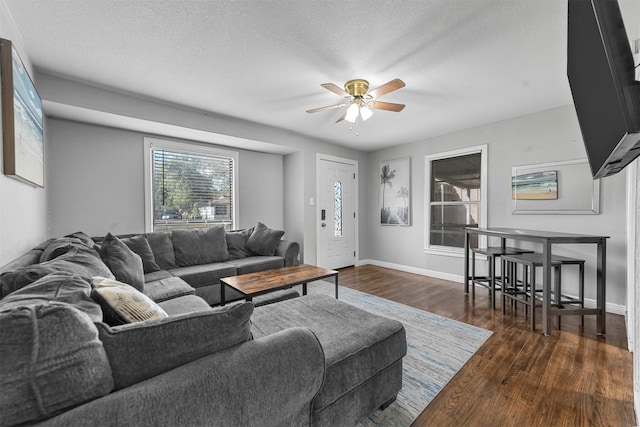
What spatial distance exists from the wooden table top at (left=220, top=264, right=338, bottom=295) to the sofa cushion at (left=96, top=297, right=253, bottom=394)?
134cm

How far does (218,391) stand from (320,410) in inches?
22.2

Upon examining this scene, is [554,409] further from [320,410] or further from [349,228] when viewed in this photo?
[349,228]

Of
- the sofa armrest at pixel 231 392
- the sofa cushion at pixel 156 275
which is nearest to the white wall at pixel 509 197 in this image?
the sofa armrest at pixel 231 392

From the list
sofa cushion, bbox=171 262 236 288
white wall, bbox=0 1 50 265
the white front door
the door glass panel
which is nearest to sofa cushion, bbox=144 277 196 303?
sofa cushion, bbox=171 262 236 288

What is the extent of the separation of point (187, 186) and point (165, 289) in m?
2.00

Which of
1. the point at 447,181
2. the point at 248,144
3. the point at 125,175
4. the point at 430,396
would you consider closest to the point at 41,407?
the point at 430,396

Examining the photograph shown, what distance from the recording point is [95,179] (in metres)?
3.24

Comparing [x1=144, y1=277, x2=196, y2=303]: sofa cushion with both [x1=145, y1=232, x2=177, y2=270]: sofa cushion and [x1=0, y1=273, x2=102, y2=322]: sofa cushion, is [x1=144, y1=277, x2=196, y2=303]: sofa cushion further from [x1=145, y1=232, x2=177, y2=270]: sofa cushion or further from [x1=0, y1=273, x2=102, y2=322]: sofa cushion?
[x1=0, y1=273, x2=102, y2=322]: sofa cushion

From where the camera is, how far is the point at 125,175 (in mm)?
3445

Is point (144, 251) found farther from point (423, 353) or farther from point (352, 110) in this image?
point (423, 353)

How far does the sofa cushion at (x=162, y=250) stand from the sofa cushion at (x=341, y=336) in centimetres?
199

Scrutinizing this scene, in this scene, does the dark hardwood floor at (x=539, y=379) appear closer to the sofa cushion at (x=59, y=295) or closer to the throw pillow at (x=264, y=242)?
the sofa cushion at (x=59, y=295)

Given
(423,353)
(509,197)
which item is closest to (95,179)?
(423,353)

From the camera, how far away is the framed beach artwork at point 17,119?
1538mm
